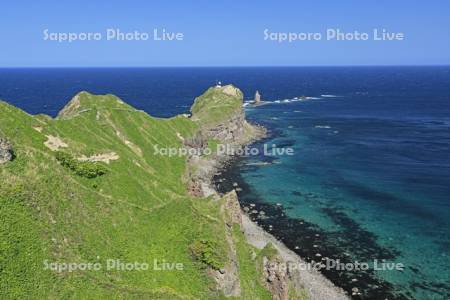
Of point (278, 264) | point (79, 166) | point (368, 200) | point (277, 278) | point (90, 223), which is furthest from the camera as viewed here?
point (368, 200)

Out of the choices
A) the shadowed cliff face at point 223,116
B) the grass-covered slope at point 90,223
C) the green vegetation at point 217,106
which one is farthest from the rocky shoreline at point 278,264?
the green vegetation at point 217,106

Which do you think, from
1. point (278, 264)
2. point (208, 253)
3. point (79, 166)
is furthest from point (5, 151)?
point (278, 264)

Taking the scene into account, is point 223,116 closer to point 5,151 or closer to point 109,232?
point 109,232

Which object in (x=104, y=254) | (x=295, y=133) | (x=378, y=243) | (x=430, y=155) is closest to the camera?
(x=104, y=254)

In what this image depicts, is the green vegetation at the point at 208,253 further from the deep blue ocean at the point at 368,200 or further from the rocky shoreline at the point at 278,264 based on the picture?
the deep blue ocean at the point at 368,200

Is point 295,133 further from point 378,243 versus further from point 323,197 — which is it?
point 378,243

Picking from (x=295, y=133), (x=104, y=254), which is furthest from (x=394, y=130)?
(x=104, y=254)
